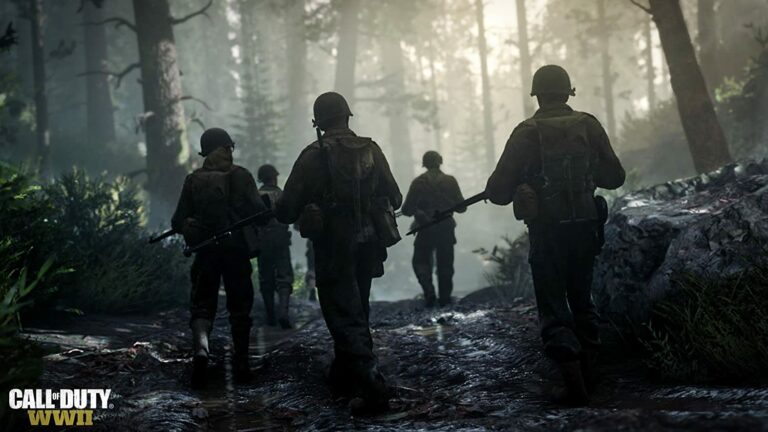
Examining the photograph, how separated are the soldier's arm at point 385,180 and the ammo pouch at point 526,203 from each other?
1078mm

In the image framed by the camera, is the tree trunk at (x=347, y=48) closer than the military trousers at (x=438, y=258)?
No

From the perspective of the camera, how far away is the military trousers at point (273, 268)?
30.2 ft

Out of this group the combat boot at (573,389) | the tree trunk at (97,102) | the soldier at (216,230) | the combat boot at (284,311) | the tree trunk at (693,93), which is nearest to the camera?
the combat boot at (573,389)

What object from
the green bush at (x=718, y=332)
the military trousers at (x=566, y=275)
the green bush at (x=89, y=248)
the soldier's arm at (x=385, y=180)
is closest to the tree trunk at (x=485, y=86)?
the green bush at (x=89, y=248)

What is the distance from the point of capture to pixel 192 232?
18.1 feet

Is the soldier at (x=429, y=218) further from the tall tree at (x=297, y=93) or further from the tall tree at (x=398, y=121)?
the tall tree at (x=297, y=93)

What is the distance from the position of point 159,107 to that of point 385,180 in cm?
1031

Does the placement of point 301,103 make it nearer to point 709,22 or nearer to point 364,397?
point 709,22

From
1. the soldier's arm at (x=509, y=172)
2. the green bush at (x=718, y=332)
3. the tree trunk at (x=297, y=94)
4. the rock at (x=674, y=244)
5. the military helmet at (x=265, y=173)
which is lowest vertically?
the green bush at (x=718, y=332)

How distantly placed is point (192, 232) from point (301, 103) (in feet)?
98.9

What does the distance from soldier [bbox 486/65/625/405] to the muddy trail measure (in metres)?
0.52

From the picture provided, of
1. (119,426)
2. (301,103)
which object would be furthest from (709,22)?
(301,103)

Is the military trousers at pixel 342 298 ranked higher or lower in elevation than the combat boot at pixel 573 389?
higher

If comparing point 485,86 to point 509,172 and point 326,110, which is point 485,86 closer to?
point 326,110
